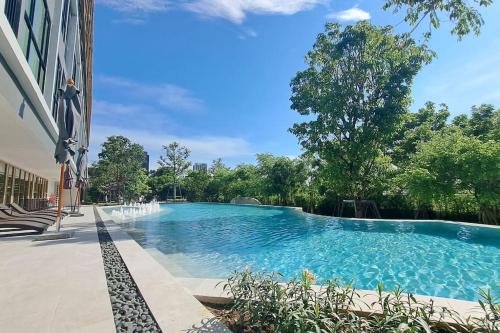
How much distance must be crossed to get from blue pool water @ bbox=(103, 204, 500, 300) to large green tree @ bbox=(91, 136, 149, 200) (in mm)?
32525

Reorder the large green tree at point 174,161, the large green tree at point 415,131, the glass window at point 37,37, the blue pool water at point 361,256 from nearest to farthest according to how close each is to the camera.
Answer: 1. the blue pool water at point 361,256
2. the glass window at point 37,37
3. the large green tree at point 415,131
4. the large green tree at point 174,161

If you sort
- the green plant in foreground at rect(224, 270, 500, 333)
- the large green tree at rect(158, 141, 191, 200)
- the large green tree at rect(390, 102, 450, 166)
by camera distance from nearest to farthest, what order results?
1. the green plant in foreground at rect(224, 270, 500, 333)
2. the large green tree at rect(390, 102, 450, 166)
3. the large green tree at rect(158, 141, 191, 200)

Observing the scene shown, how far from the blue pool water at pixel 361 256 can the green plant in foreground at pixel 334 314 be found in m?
3.04

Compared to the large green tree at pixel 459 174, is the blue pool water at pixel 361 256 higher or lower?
lower

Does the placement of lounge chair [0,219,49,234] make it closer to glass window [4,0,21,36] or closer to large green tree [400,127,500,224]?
glass window [4,0,21,36]

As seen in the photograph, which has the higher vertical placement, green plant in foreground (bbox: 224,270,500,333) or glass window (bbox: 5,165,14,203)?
glass window (bbox: 5,165,14,203)

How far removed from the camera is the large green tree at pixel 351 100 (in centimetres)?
1738

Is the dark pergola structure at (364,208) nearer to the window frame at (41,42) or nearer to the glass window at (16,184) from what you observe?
the window frame at (41,42)

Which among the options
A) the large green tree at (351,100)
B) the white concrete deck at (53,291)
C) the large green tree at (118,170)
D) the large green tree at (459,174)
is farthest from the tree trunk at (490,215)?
→ the large green tree at (118,170)

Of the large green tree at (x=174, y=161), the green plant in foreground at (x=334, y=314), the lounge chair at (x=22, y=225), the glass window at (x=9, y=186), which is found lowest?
the green plant in foreground at (x=334, y=314)

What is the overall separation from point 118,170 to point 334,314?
43.3 m

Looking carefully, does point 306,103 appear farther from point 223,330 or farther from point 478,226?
point 223,330

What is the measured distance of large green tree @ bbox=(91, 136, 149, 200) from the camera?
40.5m

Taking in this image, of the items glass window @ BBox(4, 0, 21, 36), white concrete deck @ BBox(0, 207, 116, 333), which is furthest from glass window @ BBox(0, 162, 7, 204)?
glass window @ BBox(4, 0, 21, 36)
